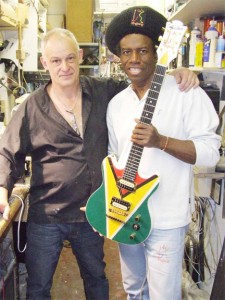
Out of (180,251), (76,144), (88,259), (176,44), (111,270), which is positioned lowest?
(111,270)

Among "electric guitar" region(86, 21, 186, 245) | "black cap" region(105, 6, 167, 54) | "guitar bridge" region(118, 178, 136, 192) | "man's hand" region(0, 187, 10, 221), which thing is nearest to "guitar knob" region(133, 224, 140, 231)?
"electric guitar" region(86, 21, 186, 245)

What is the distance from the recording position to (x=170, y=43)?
1271 millimetres

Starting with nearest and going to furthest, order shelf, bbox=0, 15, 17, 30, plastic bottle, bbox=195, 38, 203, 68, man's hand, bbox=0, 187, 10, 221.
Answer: man's hand, bbox=0, 187, 10, 221 → plastic bottle, bbox=195, 38, 203, 68 → shelf, bbox=0, 15, 17, 30

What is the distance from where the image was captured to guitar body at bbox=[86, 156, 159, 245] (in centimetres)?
133

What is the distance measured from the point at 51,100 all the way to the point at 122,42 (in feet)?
1.37

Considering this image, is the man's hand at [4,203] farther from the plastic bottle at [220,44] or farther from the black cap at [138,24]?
the plastic bottle at [220,44]

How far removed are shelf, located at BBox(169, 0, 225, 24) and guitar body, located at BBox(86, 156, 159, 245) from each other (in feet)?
2.84

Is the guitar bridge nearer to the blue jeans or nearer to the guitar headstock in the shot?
the blue jeans

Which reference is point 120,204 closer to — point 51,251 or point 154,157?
point 154,157

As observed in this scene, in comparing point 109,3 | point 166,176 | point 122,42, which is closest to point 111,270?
point 166,176

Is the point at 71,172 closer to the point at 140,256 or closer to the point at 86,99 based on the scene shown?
the point at 86,99

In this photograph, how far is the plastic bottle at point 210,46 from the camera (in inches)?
64.3

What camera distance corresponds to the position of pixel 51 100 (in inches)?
59.7

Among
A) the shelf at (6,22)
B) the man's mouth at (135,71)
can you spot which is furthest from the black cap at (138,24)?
the shelf at (6,22)
